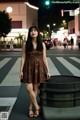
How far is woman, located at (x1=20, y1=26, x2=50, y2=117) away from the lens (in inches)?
316

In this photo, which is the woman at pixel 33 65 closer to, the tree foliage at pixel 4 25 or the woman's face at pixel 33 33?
the woman's face at pixel 33 33

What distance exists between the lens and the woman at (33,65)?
8039 millimetres

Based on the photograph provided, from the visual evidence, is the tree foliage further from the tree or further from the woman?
the woman

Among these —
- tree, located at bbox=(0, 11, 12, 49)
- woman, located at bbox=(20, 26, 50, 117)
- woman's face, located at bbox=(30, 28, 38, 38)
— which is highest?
tree, located at bbox=(0, 11, 12, 49)

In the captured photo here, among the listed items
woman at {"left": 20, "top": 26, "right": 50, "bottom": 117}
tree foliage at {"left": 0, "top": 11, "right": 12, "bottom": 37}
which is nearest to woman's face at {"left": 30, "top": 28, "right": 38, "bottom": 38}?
woman at {"left": 20, "top": 26, "right": 50, "bottom": 117}

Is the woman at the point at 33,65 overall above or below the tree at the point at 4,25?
below

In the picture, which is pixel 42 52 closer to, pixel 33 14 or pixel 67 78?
pixel 67 78

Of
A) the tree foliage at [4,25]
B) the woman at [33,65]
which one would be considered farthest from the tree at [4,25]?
the woman at [33,65]

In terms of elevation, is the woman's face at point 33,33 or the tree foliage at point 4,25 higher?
the tree foliage at point 4,25

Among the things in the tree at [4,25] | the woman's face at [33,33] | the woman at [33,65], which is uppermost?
the tree at [4,25]

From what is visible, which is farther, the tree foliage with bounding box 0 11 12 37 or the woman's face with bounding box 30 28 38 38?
the tree foliage with bounding box 0 11 12 37

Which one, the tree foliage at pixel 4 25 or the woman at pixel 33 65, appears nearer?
the woman at pixel 33 65

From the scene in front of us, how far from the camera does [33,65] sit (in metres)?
8.06

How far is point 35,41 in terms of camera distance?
812 centimetres
